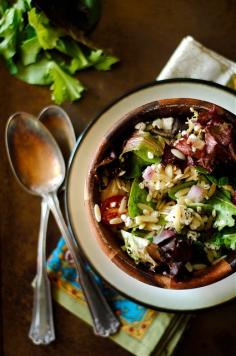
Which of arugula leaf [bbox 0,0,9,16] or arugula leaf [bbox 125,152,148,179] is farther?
arugula leaf [bbox 0,0,9,16]

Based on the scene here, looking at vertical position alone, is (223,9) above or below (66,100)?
above

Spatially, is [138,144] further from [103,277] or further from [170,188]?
[103,277]

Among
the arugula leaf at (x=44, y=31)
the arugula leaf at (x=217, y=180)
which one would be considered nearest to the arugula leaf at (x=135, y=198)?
the arugula leaf at (x=217, y=180)

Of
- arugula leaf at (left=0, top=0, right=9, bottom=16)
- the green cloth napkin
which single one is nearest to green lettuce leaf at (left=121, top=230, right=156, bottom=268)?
the green cloth napkin

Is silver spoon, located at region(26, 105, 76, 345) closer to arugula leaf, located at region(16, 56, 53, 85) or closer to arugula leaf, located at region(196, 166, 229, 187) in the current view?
arugula leaf, located at region(16, 56, 53, 85)

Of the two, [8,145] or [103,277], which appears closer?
[103,277]

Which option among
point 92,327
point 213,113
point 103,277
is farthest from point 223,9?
point 92,327

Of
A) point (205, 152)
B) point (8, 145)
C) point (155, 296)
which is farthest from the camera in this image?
point (8, 145)
